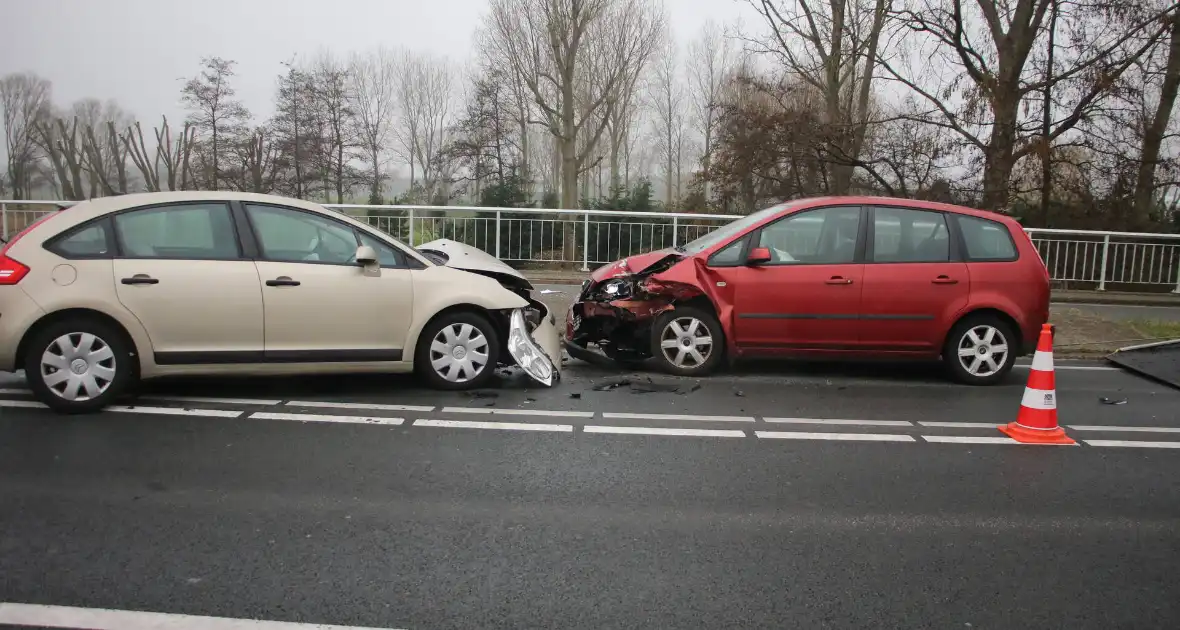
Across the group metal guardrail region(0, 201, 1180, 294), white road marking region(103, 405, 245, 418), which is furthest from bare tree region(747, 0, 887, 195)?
white road marking region(103, 405, 245, 418)

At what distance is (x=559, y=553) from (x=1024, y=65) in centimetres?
1751

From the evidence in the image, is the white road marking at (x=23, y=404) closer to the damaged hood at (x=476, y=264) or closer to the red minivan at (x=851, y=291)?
the damaged hood at (x=476, y=264)

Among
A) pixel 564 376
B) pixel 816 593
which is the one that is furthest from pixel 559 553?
pixel 564 376

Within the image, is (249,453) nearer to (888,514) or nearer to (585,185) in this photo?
(888,514)

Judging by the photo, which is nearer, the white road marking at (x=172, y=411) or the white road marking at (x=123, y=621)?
the white road marking at (x=123, y=621)

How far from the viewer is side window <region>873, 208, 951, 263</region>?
7.54m

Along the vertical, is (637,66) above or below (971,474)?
above

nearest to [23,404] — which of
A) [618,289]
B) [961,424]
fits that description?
[618,289]

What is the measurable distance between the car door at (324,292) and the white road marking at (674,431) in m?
1.81

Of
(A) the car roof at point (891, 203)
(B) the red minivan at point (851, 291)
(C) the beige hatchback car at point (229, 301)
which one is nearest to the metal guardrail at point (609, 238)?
(A) the car roof at point (891, 203)

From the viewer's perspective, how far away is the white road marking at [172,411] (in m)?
5.80

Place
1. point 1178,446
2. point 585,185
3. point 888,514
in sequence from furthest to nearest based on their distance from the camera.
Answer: point 585,185 → point 1178,446 → point 888,514

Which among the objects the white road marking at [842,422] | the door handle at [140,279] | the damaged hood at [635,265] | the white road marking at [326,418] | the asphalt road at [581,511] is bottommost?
the asphalt road at [581,511]

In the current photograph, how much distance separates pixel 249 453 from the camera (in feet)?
16.2
